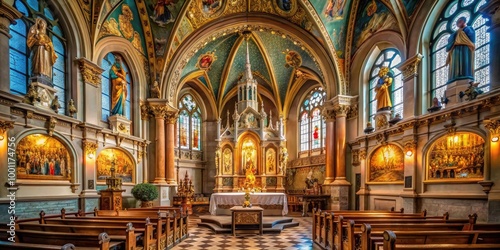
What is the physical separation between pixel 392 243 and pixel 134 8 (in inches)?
621

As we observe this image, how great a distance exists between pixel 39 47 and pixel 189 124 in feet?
49.2

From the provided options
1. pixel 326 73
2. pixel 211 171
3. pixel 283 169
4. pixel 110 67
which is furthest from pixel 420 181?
pixel 211 171

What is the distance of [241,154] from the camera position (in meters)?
22.5

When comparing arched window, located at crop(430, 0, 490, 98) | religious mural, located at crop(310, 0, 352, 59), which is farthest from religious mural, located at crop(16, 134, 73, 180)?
arched window, located at crop(430, 0, 490, 98)

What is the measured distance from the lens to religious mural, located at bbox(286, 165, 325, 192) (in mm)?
20834

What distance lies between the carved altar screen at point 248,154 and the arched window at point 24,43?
12.7m

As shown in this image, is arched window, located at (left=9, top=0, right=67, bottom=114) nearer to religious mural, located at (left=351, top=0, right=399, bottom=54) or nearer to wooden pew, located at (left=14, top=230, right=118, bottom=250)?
wooden pew, located at (left=14, top=230, right=118, bottom=250)

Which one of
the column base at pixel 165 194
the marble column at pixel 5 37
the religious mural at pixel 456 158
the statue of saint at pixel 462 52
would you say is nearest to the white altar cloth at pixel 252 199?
the column base at pixel 165 194

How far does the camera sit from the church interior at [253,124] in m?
8.49

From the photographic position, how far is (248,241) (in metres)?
Answer: 10.6

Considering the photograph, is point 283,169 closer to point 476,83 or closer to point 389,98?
point 389,98

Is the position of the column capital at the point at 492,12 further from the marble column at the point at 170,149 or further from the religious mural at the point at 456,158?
the marble column at the point at 170,149

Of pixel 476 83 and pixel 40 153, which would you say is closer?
pixel 476 83

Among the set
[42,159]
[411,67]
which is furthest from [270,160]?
[42,159]
